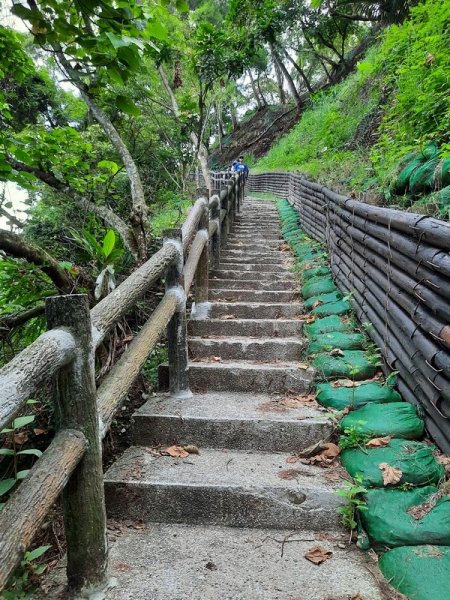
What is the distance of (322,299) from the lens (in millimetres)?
4492

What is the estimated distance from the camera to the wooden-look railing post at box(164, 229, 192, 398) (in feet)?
10.5

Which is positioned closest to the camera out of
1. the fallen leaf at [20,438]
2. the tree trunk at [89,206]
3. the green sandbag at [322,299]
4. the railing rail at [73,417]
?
the railing rail at [73,417]

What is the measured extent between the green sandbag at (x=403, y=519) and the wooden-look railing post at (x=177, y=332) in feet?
5.13

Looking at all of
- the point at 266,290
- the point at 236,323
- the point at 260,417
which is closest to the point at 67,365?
the point at 260,417

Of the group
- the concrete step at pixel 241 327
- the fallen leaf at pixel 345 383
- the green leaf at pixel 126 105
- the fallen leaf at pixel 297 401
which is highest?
the green leaf at pixel 126 105

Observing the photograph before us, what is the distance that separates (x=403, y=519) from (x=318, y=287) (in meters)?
3.05

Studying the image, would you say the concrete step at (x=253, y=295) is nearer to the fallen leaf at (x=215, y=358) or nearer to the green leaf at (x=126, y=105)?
the fallen leaf at (x=215, y=358)

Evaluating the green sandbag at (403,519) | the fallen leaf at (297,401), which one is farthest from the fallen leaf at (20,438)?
the green sandbag at (403,519)

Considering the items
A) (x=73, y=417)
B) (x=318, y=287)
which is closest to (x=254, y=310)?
(x=318, y=287)

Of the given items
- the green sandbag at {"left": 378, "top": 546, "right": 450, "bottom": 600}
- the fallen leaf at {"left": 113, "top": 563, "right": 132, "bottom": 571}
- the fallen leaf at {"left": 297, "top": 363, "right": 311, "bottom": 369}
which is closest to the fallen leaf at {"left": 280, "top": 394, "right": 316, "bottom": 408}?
the fallen leaf at {"left": 297, "top": 363, "right": 311, "bottom": 369}

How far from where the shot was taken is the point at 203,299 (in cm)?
472

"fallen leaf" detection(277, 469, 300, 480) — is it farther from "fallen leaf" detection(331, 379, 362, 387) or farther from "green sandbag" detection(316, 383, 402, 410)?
"fallen leaf" detection(331, 379, 362, 387)

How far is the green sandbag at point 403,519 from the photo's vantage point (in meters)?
1.84

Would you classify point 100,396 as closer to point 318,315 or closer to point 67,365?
point 67,365
